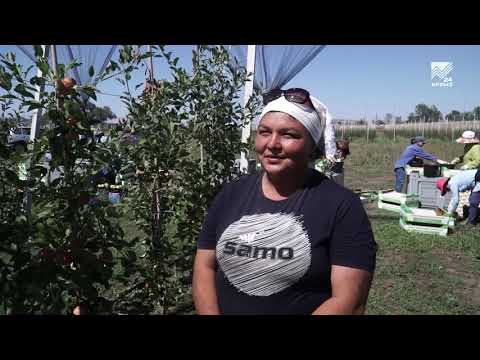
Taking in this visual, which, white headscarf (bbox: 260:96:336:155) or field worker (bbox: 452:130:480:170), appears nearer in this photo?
white headscarf (bbox: 260:96:336:155)

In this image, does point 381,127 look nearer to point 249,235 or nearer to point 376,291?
point 376,291

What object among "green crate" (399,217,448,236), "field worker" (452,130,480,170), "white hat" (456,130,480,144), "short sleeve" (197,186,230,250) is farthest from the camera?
"white hat" (456,130,480,144)

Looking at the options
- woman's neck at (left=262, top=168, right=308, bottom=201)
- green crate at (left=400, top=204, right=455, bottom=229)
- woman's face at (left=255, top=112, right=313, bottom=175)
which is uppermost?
woman's face at (left=255, top=112, right=313, bottom=175)

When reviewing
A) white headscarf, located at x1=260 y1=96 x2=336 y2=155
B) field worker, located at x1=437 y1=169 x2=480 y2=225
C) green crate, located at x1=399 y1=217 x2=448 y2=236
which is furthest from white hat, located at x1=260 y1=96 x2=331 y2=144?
field worker, located at x1=437 y1=169 x2=480 y2=225

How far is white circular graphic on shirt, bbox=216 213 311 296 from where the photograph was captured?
4.53 ft

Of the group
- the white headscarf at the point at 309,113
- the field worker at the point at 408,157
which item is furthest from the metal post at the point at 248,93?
the field worker at the point at 408,157

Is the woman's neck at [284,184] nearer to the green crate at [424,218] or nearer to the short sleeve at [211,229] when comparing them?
the short sleeve at [211,229]

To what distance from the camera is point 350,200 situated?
4.62ft

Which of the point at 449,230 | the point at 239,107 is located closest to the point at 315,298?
the point at 239,107

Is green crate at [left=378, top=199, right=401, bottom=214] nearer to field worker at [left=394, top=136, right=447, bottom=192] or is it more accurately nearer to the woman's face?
field worker at [left=394, top=136, right=447, bottom=192]

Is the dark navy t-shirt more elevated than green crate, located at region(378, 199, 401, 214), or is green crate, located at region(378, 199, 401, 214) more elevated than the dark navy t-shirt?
the dark navy t-shirt

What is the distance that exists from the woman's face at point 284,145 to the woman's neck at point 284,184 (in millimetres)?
22

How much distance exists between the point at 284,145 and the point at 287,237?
308 millimetres

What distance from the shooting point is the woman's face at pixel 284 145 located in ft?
4.79
